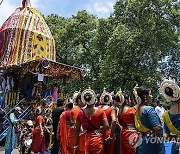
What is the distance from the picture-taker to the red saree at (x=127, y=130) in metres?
7.30

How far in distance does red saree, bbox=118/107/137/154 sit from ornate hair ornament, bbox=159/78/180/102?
1818mm

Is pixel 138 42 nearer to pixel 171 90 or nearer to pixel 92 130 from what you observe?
pixel 92 130

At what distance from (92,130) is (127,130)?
110cm

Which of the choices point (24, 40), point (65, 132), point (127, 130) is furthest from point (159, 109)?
point (24, 40)

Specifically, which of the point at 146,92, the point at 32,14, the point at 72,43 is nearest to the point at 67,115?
the point at 146,92

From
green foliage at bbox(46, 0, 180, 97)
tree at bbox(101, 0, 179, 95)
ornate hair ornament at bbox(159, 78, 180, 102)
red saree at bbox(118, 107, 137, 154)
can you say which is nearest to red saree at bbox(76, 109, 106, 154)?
red saree at bbox(118, 107, 137, 154)

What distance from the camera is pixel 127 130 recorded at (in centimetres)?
743

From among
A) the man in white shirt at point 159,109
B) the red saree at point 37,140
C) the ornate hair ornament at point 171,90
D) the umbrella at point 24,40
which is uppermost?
the umbrella at point 24,40

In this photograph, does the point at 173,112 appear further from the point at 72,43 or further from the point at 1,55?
the point at 72,43

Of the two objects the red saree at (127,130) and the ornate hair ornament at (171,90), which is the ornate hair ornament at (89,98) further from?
the ornate hair ornament at (171,90)

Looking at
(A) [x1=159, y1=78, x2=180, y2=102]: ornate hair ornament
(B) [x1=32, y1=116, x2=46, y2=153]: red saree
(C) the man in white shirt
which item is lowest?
(B) [x1=32, y1=116, x2=46, y2=153]: red saree

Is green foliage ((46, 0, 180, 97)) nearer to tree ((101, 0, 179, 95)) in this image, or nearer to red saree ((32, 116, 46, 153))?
tree ((101, 0, 179, 95))

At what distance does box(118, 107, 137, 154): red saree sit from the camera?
24.0 ft

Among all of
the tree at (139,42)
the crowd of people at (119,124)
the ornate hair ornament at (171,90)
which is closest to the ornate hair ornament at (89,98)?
the crowd of people at (119,124)
